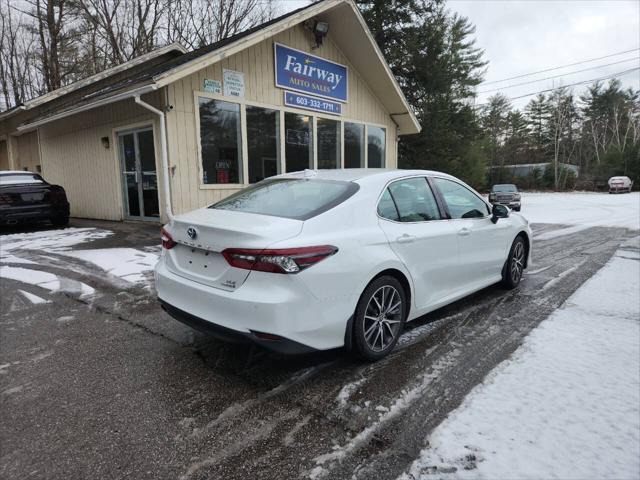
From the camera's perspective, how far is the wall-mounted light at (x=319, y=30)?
10656mm

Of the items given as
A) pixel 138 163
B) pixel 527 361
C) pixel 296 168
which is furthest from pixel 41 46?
pixel 527 361

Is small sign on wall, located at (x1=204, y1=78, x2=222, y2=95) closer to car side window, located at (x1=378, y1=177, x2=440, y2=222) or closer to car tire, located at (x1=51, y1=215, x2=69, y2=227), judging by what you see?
car tire, located at (x1=51, y1=215, x2=69, y2=227)

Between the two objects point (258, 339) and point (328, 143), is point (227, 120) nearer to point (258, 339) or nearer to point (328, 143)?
point (328, 143)

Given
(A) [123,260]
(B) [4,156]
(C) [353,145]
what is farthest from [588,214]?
(B) [4,156]

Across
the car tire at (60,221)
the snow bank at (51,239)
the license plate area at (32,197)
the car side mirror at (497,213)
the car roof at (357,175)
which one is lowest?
the snow bank at (51,239)

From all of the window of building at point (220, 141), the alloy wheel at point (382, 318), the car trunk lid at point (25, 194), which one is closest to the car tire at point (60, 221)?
the car trunk lid at point (25, 194)

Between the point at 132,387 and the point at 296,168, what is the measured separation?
29.7ft

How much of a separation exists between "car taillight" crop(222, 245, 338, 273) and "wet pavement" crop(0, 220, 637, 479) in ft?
2.75

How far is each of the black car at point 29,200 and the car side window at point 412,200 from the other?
8736mm

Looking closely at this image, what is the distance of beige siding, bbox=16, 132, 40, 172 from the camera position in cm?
1459

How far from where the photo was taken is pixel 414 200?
143 inches

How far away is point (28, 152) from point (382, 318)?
667 inches

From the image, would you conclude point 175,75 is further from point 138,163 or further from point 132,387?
point 132,387

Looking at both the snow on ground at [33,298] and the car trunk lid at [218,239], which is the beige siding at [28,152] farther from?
the car trunk lid at [218,239]
